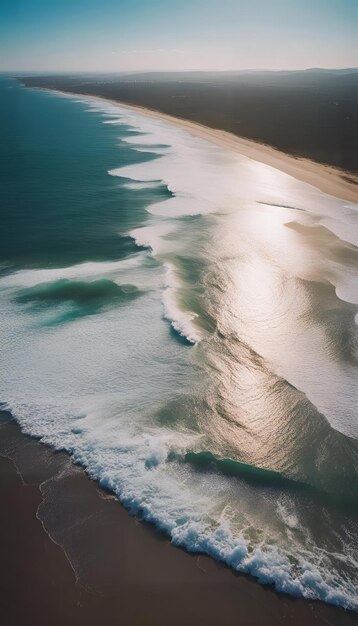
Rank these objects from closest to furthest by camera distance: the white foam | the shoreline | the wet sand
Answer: the wet sand, the white foam, the shoreline

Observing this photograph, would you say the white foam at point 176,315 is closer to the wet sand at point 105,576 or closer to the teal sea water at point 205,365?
the teal sea water at point 205,365

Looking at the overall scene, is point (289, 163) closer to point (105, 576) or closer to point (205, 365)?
point (205, 365)

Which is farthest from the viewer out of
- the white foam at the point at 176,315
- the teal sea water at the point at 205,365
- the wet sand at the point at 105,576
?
the white foam at the point at 176,315

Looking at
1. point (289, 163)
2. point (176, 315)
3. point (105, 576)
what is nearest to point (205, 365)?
point (176, 315)

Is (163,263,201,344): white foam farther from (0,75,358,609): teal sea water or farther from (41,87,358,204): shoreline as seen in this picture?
(41,87,358,204): shoreline

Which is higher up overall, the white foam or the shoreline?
the shoreline

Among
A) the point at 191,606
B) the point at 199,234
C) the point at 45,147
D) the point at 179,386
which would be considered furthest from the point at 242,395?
the point at 45,147

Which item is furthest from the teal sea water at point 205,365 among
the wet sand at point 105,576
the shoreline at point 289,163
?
the shoreline at point 289,163

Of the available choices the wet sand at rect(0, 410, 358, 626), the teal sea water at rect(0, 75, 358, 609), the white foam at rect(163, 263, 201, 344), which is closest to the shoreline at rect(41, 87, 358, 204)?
the teal sea water at rect(0, 75, 358, 609)
